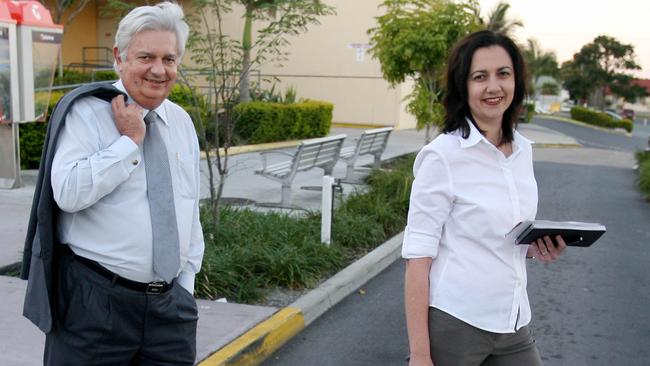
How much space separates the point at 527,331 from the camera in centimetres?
250

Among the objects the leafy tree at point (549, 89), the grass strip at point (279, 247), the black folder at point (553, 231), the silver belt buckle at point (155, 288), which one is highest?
the black folder at point (553, 231)

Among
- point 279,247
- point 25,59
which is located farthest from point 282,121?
point 279,247

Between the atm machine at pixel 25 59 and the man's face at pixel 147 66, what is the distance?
7969mm

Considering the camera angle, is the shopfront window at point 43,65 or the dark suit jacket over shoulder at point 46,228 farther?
the shopfront window at point 43,65

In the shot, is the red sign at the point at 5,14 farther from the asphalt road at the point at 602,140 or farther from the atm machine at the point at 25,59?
the asphalt road at the point at 602,140

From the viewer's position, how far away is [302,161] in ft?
32.5

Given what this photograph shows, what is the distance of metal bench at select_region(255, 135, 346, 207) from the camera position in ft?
31.6

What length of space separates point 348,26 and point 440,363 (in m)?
24.2

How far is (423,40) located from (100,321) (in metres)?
11.0

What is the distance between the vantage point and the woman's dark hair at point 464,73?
2.42 meters

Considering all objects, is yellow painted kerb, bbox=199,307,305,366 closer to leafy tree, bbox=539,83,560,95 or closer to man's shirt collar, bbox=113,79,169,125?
man's shirt collar, bbox=113,79,169,125

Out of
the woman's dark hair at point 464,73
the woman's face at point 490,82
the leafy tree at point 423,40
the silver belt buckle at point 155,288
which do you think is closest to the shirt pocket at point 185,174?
the silver belt buckle at point 155,288

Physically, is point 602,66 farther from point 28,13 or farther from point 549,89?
point 28,13

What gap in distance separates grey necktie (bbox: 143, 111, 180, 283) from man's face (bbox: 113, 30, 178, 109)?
0.13 metres
